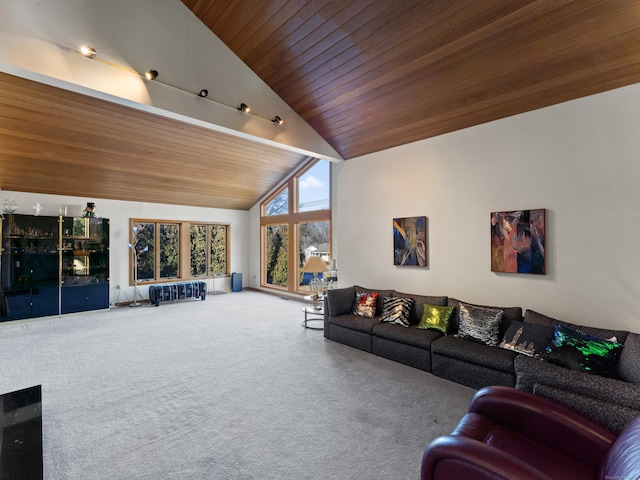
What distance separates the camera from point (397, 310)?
4.29 meters

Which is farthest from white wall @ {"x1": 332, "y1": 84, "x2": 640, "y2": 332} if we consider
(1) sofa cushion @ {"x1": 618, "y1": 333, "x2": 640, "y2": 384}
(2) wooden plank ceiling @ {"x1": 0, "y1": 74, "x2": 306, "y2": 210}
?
(2) wooden plank ceiling @ {"x1": 0, "y1": 74, "x2": 306, "y2": 210}

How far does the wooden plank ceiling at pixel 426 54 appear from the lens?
2752mm

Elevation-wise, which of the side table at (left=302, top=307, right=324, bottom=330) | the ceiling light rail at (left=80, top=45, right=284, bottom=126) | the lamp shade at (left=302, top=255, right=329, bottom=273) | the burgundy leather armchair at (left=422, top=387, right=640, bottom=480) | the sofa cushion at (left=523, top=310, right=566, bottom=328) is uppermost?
the ceiling light rail at (left=80, top=45, right=284, bottom=126)

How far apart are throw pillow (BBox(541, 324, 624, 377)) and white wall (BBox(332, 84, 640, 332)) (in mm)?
737

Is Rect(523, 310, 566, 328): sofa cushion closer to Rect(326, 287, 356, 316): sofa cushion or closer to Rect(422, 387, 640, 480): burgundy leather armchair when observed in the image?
Rect(422, 387, 640, 480): burgundy leather armchair

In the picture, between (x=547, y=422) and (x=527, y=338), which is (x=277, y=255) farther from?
(x=547, y=422)

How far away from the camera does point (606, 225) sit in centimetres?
317

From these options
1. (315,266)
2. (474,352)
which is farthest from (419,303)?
(315,266)

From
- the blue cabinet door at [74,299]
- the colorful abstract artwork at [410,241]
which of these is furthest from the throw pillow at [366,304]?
the blue cabinet door at [74,299]

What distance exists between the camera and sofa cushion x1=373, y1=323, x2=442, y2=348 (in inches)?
142

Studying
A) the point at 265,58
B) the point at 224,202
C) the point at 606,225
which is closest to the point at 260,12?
the point at 265,58

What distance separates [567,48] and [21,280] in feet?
29.7

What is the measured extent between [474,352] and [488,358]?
0.47ft

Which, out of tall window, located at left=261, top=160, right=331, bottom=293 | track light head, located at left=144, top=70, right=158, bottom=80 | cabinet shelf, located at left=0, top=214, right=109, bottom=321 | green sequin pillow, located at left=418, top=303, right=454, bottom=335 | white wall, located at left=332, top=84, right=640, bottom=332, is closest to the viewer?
white wall, located at left=332, top=84, right=640, bottom=332
